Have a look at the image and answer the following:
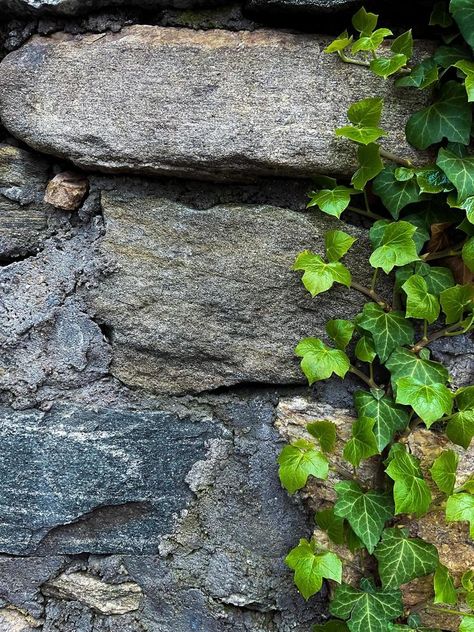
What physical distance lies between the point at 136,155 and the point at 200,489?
0.53m

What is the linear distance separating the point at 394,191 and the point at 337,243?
4.3 inches

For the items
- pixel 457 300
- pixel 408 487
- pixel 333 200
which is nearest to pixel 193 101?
pixel 333 200

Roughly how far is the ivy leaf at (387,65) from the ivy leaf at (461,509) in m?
0.60

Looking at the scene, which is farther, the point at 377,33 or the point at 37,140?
the point at 37,140

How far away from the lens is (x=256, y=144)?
2.71 feet

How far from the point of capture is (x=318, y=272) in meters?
0.82

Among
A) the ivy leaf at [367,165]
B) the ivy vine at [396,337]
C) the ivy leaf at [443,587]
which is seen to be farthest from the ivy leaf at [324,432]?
the ivy leaf at [367,165]

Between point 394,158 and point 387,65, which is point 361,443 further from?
point 387,65

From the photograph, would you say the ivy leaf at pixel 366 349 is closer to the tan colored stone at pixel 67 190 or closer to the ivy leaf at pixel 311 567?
the ivy leaf at pixel 311 567

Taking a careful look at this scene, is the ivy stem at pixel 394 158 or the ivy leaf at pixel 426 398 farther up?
the ivy stem at pixel 394 158

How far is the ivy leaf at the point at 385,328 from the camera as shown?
2.78 feet

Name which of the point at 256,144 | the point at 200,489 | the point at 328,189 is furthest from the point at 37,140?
the point at 200,489

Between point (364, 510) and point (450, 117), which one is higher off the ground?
point (450, 117)

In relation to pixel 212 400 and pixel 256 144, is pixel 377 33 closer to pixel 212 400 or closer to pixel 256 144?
pixel 256 144
